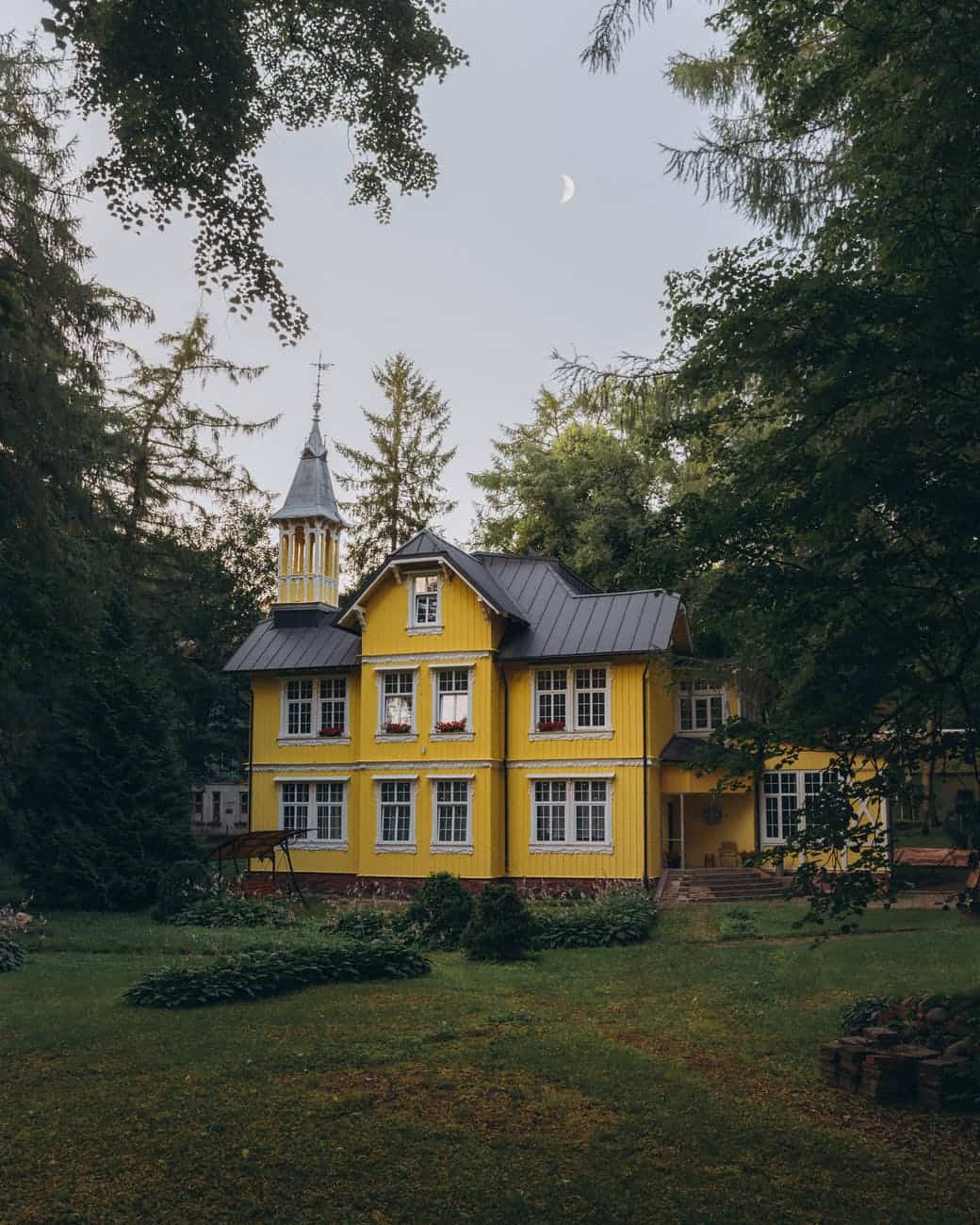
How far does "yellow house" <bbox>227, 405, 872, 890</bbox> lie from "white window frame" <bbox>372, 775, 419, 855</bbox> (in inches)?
1.5

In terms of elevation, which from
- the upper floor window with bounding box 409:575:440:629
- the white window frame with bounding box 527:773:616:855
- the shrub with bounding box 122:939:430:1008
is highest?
the upper floor window with bounding box 409:575:440:629

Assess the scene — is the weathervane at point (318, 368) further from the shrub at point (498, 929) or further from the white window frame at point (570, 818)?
the shrub at point (498, 929)

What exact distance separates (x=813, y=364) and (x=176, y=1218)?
650cm

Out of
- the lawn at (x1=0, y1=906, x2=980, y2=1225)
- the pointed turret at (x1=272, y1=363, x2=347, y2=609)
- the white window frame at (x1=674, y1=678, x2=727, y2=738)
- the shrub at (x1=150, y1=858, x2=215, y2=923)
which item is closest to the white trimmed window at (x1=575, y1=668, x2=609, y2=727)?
the white window frame at (x1=674, y1=678, x2=727, y2=738)

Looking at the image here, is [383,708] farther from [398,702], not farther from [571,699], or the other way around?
[571,699]

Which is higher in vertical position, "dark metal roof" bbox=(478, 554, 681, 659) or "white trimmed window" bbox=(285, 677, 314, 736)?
"dark metal roof" bbox=(478, 554, 681, 659)

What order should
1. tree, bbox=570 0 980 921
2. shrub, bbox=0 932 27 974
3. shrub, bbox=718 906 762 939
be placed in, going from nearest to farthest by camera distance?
tree, bbox=570 0 980 921 → shrub, bbox=0 932 27 974 → shrub, bbox=718 906 762 939

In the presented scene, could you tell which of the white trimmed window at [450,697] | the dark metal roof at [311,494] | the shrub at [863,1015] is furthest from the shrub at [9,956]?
the dark metal roof at [311,494]

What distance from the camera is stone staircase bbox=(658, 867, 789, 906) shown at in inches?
942

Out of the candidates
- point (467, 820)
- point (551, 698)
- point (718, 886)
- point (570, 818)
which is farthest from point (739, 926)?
point (467, 820)

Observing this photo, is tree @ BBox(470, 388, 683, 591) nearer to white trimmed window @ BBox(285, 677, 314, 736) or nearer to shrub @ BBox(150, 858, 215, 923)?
white trimmed window @ BBox(285, 677, 314, 736)

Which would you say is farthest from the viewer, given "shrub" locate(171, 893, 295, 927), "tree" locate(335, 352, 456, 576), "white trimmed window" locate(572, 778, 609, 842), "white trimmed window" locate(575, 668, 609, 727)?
"tree" locate(335, 352, 456, 576)

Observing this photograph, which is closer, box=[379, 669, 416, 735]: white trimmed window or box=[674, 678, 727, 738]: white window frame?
box=[379, 669, 416, 735]: white trimmed window

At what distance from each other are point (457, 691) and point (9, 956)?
1298 cm
